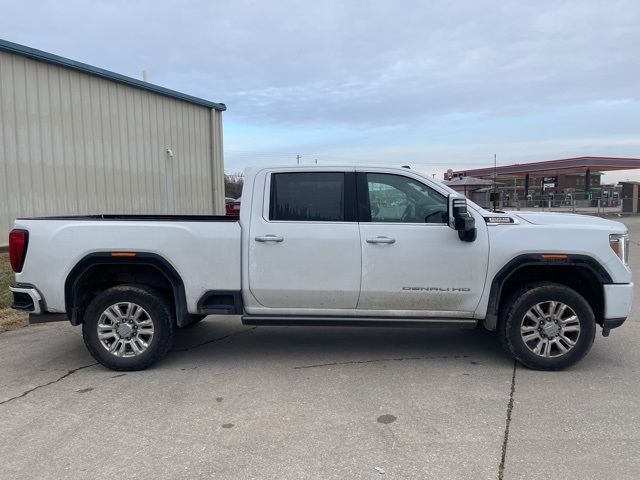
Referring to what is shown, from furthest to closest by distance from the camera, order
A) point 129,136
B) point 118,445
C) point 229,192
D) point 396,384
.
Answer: point 229,192 → point 129,136 → point 396,384 → point 118,445

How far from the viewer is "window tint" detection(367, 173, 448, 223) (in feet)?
16.4

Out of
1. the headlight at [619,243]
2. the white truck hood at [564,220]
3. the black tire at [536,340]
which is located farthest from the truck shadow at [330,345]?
the headlight at [619,243]

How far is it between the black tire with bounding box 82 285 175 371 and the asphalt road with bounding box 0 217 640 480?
19 cm

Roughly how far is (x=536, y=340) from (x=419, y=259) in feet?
4.47

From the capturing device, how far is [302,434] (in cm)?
375

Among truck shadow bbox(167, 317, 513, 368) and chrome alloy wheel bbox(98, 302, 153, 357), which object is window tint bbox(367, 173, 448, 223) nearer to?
truck shadow bbox(167, 317, 513, 368)

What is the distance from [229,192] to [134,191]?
40077 mm

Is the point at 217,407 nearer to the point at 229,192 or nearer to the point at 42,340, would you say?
the point at 42,340

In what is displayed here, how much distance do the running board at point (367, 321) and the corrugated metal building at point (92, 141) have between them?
935 cm

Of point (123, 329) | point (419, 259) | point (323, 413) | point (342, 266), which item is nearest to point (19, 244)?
point (123, 329)

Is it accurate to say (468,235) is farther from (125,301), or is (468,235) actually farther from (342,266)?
(125,301)

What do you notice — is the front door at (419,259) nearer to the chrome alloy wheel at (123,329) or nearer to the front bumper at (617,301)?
the front bumper at (617,301)

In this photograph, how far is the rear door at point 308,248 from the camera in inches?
195

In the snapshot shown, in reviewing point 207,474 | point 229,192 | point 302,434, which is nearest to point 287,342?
point 302,434
